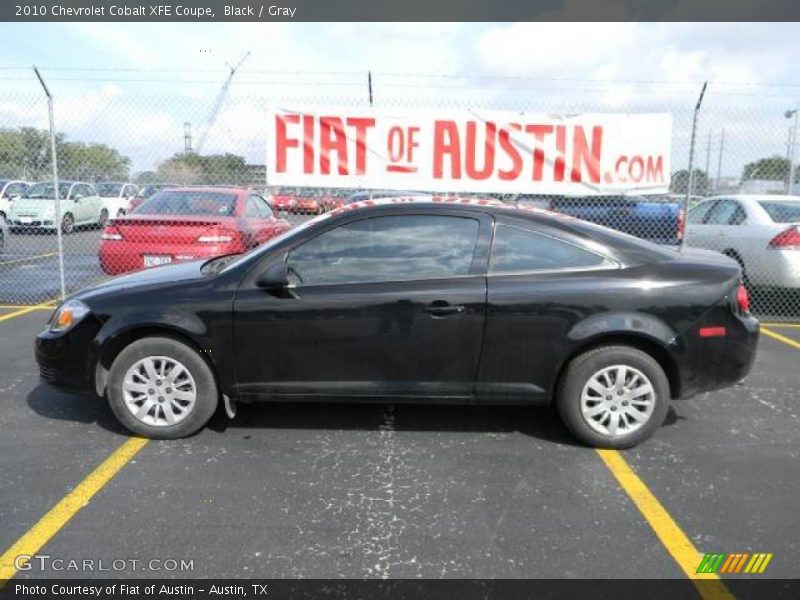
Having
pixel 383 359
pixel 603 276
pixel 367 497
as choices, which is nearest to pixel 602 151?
pixel 603 276

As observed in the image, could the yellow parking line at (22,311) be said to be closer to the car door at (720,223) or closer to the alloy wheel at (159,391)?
the alloy wheel at (159,391)

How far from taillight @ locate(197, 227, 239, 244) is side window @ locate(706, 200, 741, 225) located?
6.17m

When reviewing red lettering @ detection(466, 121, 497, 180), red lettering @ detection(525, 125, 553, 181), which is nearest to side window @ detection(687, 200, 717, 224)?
red lettering @ detection(525, 125, 553, 181)


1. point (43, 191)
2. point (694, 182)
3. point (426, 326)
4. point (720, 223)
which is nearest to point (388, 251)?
point (426, 326)

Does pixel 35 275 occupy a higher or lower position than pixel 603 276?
lower

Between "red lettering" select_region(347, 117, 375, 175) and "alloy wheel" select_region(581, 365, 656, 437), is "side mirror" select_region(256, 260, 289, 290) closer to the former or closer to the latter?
"alloy wheel" select_region(581, 365, 656, 437)

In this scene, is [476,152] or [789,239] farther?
[476,152]

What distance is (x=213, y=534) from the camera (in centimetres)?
295

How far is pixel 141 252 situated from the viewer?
6938 mm

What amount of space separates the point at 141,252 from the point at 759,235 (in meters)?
7.10

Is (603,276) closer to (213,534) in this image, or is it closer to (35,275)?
(213,534)

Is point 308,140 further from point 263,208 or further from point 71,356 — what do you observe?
point 71,356

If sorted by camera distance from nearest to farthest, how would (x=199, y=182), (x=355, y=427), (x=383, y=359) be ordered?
(x=383, y=359)
(x=355, y=427)
(x=199, y=182)

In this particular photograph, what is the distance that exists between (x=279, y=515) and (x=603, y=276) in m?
2.32
